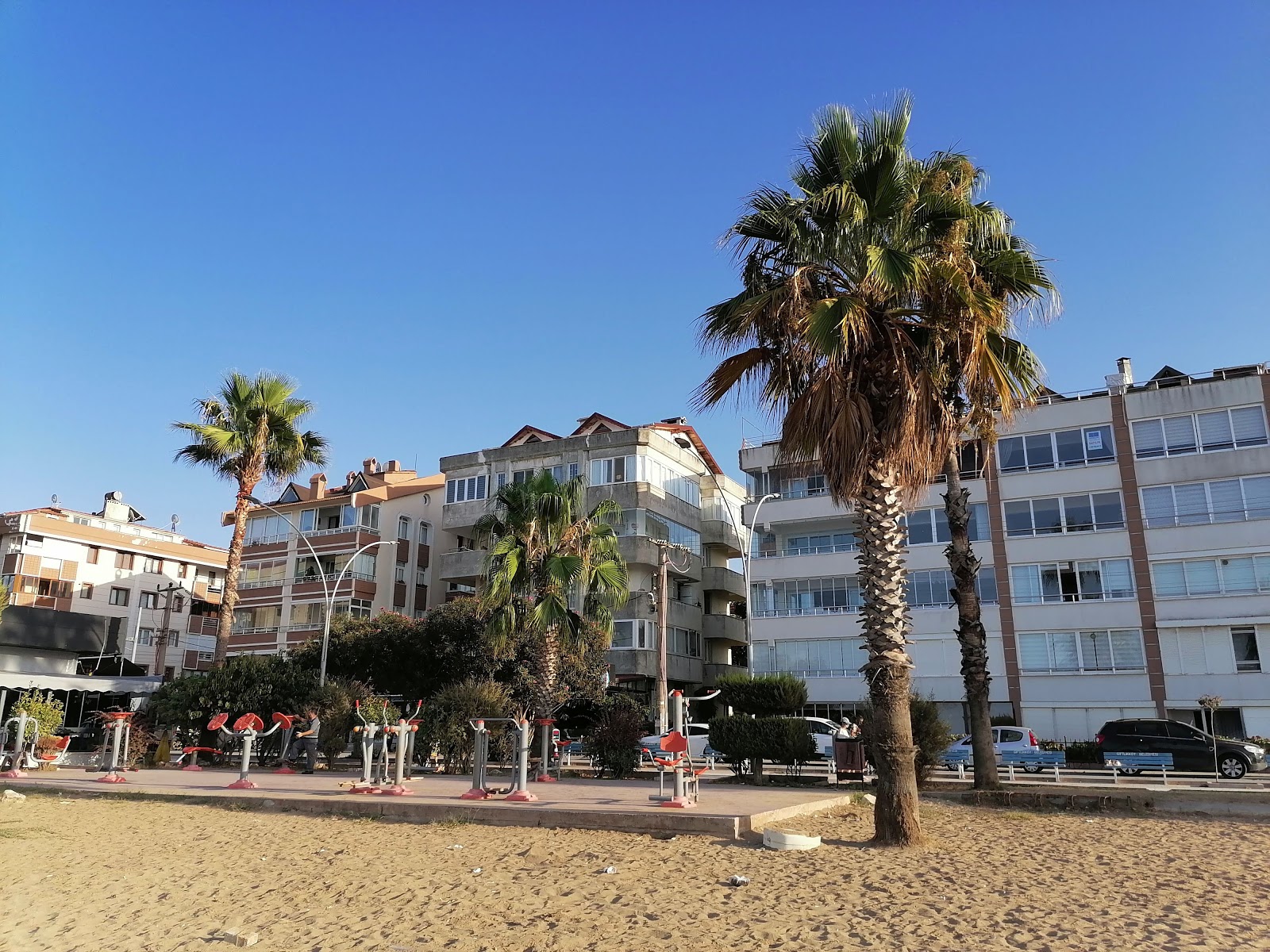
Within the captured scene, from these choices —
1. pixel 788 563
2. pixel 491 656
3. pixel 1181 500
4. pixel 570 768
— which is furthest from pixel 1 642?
pixel 1181 500

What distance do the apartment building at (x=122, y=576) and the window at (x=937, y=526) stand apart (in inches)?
1791

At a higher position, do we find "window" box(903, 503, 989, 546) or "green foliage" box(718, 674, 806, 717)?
"window" box(903, 503, 989, 546)

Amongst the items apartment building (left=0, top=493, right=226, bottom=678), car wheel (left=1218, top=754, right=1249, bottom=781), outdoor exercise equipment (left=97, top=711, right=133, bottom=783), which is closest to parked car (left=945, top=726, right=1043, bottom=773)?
car wheel (left=1218, top=754, right=1249, bottom=781)

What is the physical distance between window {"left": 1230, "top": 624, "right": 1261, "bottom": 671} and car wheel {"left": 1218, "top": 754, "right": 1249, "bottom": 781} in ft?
37.1

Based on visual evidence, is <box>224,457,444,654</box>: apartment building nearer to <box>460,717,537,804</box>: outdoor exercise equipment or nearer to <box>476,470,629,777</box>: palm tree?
<box>476,470,629,777</box>: palm tree

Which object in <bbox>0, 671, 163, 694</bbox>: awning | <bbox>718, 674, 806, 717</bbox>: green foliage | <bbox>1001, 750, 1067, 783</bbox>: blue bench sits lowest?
<bbox>1001, 750, 1067, 783</bbox>: blue bench

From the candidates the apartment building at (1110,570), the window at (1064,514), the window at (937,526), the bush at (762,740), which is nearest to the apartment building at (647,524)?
the apartment building at (1110,570)

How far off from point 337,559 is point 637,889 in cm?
4936

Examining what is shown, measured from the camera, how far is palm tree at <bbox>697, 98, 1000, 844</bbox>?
39.6 feet

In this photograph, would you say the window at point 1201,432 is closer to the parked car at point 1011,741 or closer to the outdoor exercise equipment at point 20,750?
the parked car at point 1011,741

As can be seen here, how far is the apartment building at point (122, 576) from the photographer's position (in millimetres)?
62531

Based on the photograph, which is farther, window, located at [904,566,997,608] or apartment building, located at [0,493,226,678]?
apartment building, located at [0,493,226,678]

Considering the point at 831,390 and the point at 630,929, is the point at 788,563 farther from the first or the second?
the point at 630,929

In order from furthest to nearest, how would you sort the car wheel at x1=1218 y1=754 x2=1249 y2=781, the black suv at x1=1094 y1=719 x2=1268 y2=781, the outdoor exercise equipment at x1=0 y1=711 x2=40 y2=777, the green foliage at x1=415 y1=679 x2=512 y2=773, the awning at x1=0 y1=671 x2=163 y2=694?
the awning at x1=0 y1=671 x2=163 y2=694 → the black suv at x1=1094 y1=719 x2=1268 y2=781 → the car wheel at x1=1218 y1=754 x2=1249 y2=781 → the outdoor exercise equipment at x1=0 y1=711 x2=40 y2=777 → the green foliage at x1=415 y1=679 x2=512 y2=773
